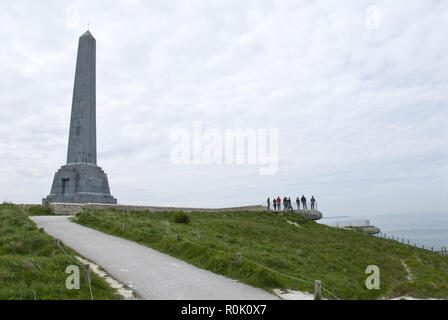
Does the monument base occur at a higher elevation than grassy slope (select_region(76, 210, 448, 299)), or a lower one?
higher

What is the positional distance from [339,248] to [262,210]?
54.1 feet

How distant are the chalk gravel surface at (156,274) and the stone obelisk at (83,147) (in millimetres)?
19168

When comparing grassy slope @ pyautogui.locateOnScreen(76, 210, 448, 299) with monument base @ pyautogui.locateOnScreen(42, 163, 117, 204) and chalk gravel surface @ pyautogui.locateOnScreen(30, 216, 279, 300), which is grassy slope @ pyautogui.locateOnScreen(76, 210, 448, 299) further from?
monument base @ pyautogui.locateOnScreen(42, 163, 117, 204)

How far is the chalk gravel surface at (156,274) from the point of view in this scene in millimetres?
9266

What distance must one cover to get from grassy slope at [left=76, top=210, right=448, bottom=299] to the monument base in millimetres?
9259

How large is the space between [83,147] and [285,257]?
1014 inches

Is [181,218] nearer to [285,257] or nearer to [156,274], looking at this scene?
[285,257]

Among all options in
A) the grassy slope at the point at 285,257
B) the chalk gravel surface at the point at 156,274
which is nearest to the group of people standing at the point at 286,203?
the grassy slope at the point at 285,257

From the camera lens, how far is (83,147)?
3522cm

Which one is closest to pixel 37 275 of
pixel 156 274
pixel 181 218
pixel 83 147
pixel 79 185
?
pixel 156 274

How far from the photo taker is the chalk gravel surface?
9266 millimetres

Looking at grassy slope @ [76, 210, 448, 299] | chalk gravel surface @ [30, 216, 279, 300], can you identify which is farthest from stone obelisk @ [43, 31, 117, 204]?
chalk gravel surface @ [30, 216, 279, 300]
